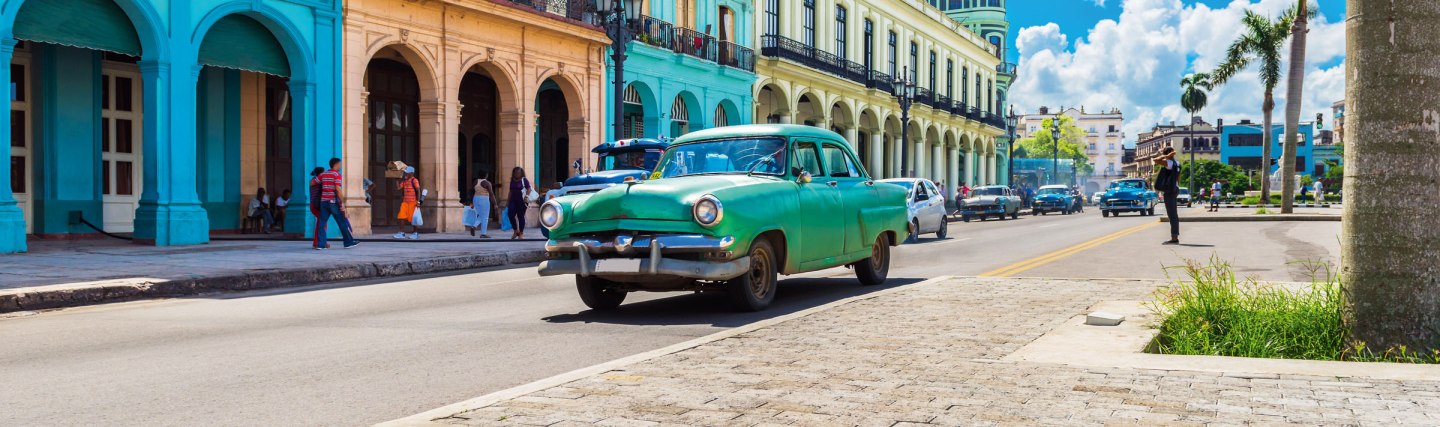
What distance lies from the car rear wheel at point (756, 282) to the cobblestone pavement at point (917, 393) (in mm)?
2078

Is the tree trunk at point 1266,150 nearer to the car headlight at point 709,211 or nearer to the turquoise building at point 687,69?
the turquoise building at point 687,69

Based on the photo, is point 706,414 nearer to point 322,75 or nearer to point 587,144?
point 322,75

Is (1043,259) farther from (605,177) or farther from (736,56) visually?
(736,56)

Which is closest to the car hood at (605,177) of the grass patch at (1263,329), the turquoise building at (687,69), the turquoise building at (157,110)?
the turquoise building at (157,110)

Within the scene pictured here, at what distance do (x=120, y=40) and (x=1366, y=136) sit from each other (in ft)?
59.5

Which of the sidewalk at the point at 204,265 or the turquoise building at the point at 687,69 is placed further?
the turquoise building at the point at 687,69

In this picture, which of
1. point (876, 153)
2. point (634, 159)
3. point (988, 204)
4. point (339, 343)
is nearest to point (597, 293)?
point (339, 343)

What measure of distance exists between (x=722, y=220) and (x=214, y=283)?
6496 mm

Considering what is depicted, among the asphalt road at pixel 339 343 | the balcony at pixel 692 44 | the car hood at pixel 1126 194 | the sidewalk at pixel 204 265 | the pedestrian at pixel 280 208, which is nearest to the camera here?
the asphalt road at pixel 339 343

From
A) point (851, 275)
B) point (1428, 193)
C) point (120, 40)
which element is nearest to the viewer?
point (1428, 193)

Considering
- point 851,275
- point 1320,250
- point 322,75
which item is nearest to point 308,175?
point 322,75

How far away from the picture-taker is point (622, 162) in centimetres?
1978

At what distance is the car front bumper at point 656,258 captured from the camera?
850cm

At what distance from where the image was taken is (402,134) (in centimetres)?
2620
